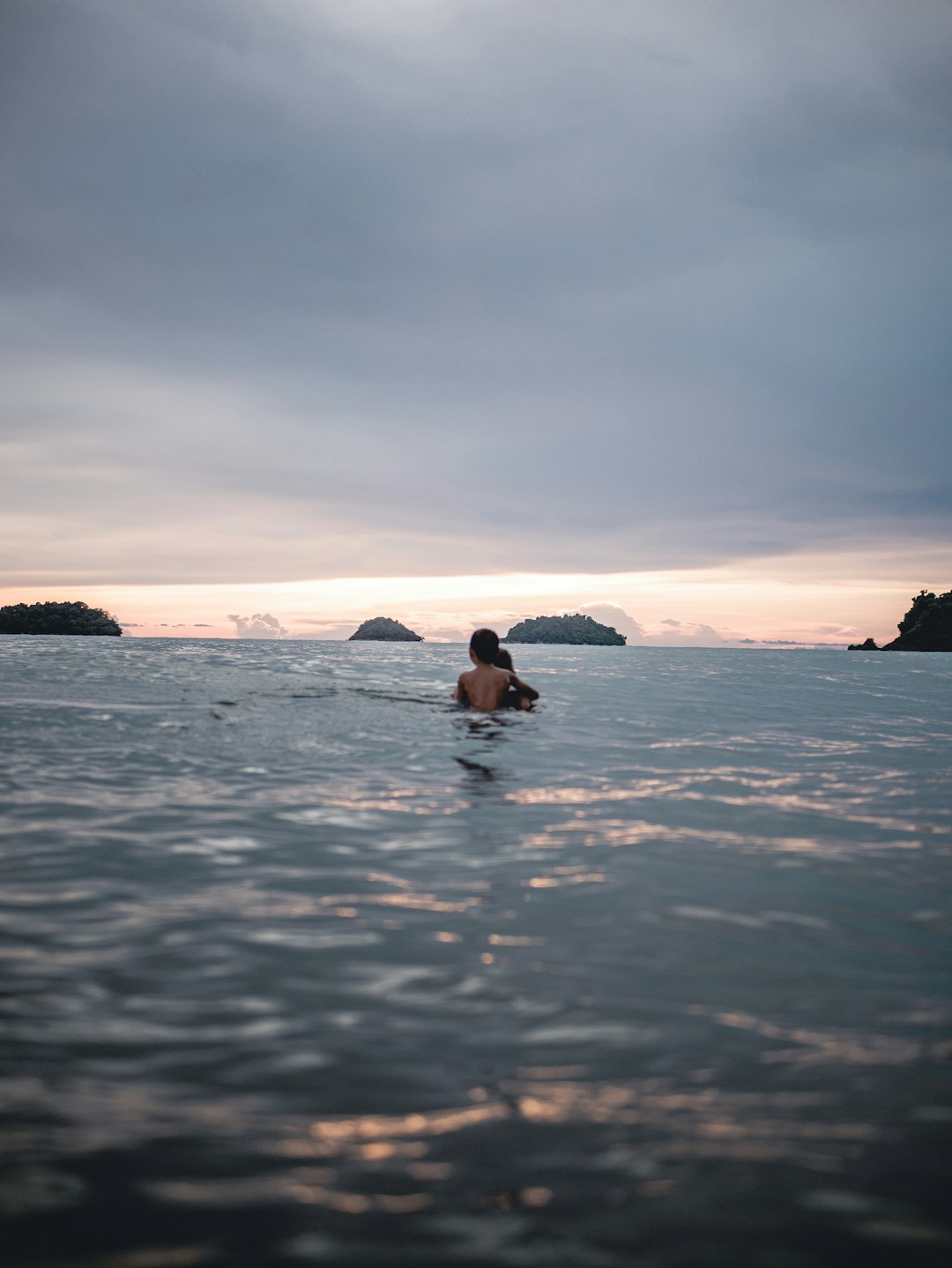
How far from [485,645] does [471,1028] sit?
522 inches

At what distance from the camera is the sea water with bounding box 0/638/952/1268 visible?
8.62ft

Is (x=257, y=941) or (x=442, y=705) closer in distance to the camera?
(x=257, y=941)

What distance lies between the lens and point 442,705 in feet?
68.7

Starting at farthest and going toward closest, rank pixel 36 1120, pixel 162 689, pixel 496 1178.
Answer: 1. pixel 162 689
2. pixel 36 1120
3. pixel 496 1178

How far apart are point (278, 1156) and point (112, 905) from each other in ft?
10.5

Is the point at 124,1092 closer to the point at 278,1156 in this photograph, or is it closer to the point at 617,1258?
the point at 278,1156

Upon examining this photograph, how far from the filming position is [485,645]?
55.9ft

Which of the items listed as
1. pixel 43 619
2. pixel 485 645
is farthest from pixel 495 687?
pixel 43 619

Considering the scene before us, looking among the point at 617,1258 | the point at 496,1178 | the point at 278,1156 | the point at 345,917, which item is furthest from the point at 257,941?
the point at 617,1258

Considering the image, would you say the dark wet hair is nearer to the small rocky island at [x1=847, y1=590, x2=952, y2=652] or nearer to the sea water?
the sea water

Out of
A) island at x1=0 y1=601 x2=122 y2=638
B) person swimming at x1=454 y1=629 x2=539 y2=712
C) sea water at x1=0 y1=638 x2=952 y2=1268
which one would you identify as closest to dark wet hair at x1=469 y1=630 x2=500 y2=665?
person swimming at x1=454 y1=629 x2=539 y2=712

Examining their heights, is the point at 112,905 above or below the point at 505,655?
below

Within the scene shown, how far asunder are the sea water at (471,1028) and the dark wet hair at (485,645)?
7.19 metres

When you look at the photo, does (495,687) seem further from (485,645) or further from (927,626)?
(927,626)
